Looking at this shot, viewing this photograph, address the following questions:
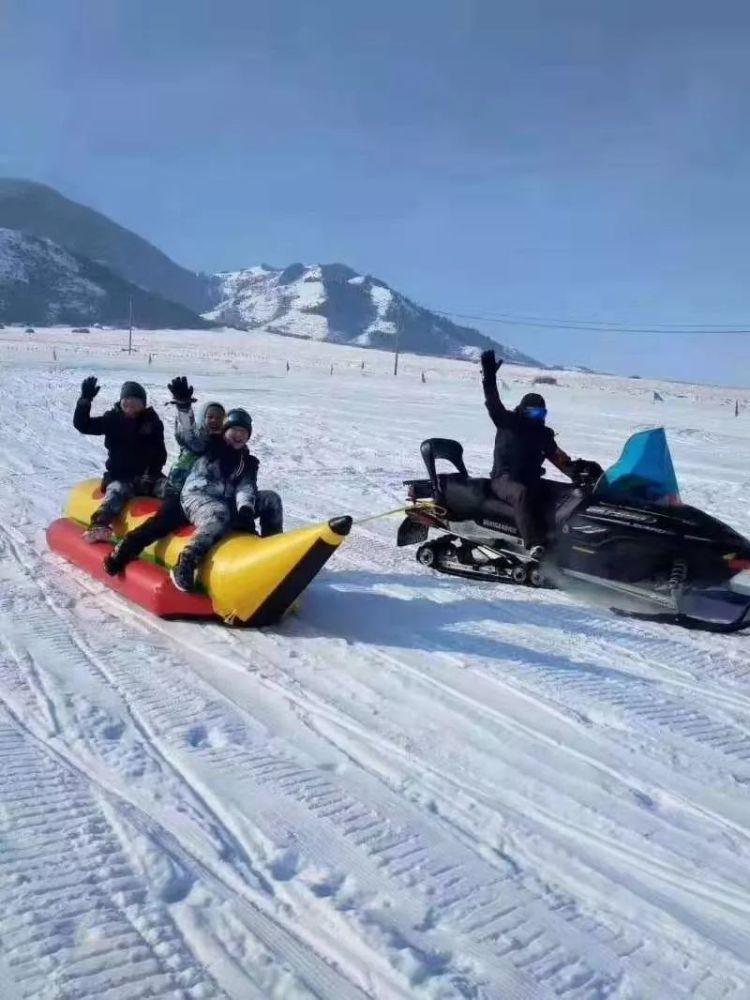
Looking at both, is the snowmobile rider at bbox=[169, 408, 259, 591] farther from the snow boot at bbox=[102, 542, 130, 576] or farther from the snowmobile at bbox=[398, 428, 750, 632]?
the snowmobile at bbox=[398, 428, 750, 632]

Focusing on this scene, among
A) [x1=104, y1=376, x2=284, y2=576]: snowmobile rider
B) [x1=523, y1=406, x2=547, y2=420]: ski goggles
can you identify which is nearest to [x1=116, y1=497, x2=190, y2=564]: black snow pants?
[x1=104, y1=376, x2=284, y2=576]: snowmobile rider

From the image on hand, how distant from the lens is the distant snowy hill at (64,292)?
139375 millimetres

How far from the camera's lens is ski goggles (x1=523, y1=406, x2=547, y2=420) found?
286 inches

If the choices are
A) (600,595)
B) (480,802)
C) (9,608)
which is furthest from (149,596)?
(600,595)

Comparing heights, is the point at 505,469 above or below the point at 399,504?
above

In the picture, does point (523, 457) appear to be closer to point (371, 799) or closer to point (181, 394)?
point (181, 394)

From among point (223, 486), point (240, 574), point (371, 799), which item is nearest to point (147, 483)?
point (223, 486)

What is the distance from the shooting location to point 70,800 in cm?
320

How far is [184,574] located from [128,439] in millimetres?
2187

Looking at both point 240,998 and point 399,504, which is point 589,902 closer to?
point 240,998

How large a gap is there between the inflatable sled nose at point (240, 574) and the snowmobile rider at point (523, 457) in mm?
2273

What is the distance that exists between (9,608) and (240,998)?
3773 mm

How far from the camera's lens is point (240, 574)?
520cm

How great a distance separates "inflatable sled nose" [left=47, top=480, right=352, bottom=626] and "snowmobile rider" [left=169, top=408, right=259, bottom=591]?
137mm
